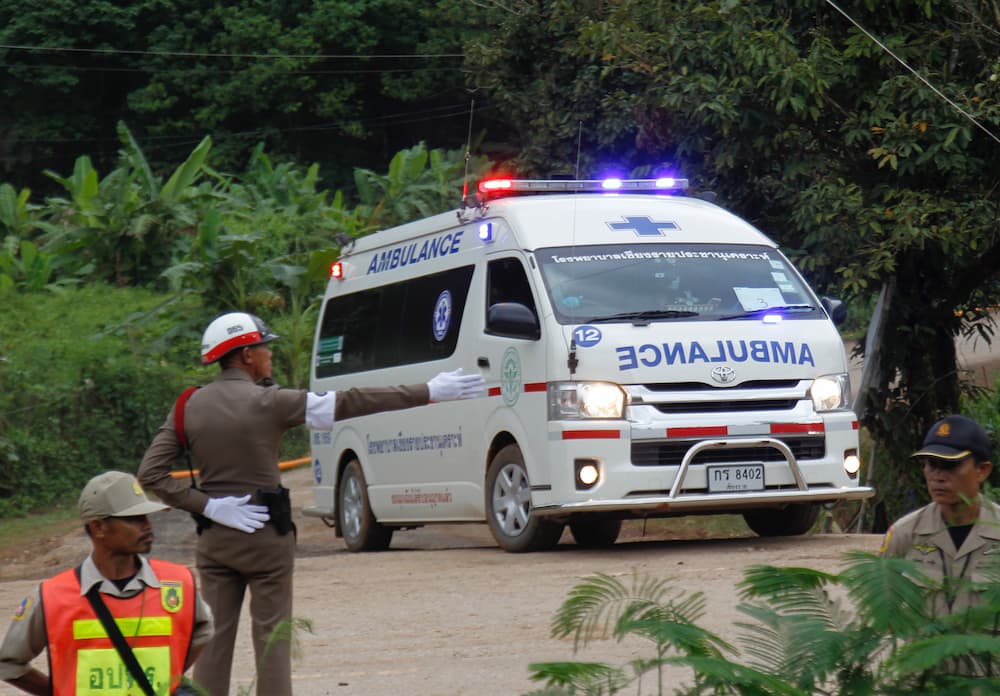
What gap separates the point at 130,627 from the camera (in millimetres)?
4164

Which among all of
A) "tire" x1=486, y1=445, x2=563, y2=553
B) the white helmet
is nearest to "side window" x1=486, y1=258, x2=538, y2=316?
"tire" x1=486, y1=445, x2=563, y2=553

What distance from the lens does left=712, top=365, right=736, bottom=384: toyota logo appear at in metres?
10.8

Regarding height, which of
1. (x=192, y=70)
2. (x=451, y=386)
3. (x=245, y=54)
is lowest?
(x=451, y=386)

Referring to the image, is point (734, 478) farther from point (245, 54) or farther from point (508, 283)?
point (245, 54)

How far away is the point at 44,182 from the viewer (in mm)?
45500

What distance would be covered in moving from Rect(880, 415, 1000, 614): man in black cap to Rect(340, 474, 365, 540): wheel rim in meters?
9.57

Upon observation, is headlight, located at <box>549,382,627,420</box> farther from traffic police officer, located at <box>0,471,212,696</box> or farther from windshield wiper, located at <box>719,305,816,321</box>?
traffic police officer, located at <box>0,471,212,696</box>

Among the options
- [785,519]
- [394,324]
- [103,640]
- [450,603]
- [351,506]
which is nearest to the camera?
[103,640]

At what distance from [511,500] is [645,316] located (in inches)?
65.4

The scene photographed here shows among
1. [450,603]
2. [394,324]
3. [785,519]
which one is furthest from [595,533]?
[450,603]

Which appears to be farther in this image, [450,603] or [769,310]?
[769,310]

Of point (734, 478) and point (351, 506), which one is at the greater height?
point (734, 478)

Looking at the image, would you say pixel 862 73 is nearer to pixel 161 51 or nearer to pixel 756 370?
pixel 756 370

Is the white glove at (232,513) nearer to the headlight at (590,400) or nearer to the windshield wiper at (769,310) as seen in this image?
the headlight at (590,400)
